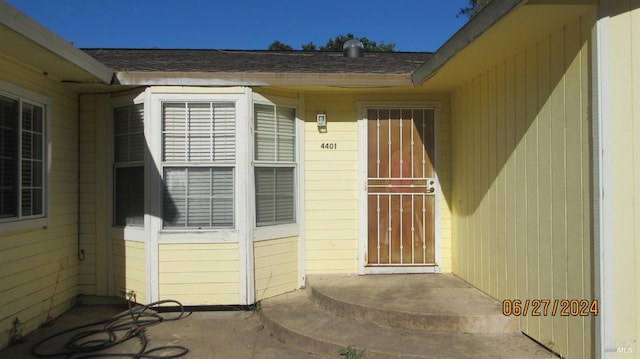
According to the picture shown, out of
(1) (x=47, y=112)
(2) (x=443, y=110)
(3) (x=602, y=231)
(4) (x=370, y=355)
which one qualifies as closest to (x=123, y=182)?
(1) (x=47, y=112)

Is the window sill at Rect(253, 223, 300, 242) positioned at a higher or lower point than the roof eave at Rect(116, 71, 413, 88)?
lower

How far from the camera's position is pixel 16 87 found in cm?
406

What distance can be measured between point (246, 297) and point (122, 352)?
1.41 metres

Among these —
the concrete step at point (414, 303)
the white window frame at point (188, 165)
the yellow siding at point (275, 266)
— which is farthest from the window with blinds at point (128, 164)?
the concrete step at point (414, 303)

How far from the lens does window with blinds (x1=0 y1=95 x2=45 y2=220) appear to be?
397cm

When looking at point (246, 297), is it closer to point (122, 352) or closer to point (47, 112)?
point (122, 352)

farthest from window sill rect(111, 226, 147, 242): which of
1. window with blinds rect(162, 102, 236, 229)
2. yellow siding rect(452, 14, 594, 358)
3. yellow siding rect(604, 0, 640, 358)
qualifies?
yellow siding rect(604, 0, 640, 358)

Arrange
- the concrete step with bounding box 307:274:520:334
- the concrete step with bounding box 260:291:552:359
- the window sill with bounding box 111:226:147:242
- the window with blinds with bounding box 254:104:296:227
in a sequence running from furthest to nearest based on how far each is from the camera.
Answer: the window with blinds with bounding box 254:104:296:227 → the window sill with bounding box 111:226:147:242 → the concrete step with bounding box 307:274:520:334 → the concrete step with bounding box 260:291:552:359

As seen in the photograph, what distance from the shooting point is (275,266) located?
5.07 meters

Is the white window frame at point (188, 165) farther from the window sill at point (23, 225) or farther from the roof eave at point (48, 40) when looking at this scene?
the window sill at point (23, 225)

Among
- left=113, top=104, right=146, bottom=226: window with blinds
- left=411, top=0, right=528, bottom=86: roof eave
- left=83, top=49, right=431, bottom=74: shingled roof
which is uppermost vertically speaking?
left=83, top=49, right=431, bottom=74: shingled roof

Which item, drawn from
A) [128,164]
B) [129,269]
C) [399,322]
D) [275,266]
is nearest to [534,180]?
[399,322]

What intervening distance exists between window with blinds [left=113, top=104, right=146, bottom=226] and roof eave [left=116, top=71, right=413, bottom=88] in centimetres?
36

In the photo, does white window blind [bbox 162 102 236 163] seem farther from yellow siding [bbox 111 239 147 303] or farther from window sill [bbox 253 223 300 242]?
yellow siding [bbox 111 239 147 303]
